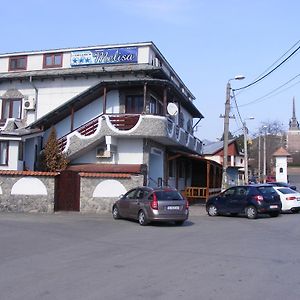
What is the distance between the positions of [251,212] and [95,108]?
12.2 meters

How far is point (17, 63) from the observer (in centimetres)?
3378

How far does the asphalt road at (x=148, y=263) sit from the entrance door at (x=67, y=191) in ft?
22.5

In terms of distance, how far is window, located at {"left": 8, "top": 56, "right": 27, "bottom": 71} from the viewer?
33.4 meters

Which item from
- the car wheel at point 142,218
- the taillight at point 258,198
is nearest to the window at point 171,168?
the taillight at point 258,198

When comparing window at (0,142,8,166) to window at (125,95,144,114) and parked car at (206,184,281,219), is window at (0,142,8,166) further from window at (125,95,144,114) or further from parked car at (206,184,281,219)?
parked car at (206,184,281,219)

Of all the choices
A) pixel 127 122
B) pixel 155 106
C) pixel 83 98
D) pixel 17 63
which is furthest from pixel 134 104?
pixel 17 63

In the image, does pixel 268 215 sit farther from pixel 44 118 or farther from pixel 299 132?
pixel 299 132

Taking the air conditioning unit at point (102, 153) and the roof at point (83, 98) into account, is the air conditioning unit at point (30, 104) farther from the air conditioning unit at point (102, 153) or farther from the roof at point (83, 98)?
the air conditioning unit at point (102, 153)

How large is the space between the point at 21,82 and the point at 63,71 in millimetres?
3290

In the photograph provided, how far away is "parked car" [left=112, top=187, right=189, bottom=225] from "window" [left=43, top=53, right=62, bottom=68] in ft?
53.3

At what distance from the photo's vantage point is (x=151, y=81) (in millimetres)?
26375

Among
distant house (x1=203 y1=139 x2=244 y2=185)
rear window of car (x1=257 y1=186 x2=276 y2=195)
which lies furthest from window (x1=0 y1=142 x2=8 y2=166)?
distant house (x1=203 y1=139 x2=244 y2=185)

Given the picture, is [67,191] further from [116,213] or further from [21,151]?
[21,151]

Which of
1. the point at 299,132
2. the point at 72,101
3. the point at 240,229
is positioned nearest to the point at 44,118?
the point at 72,101
